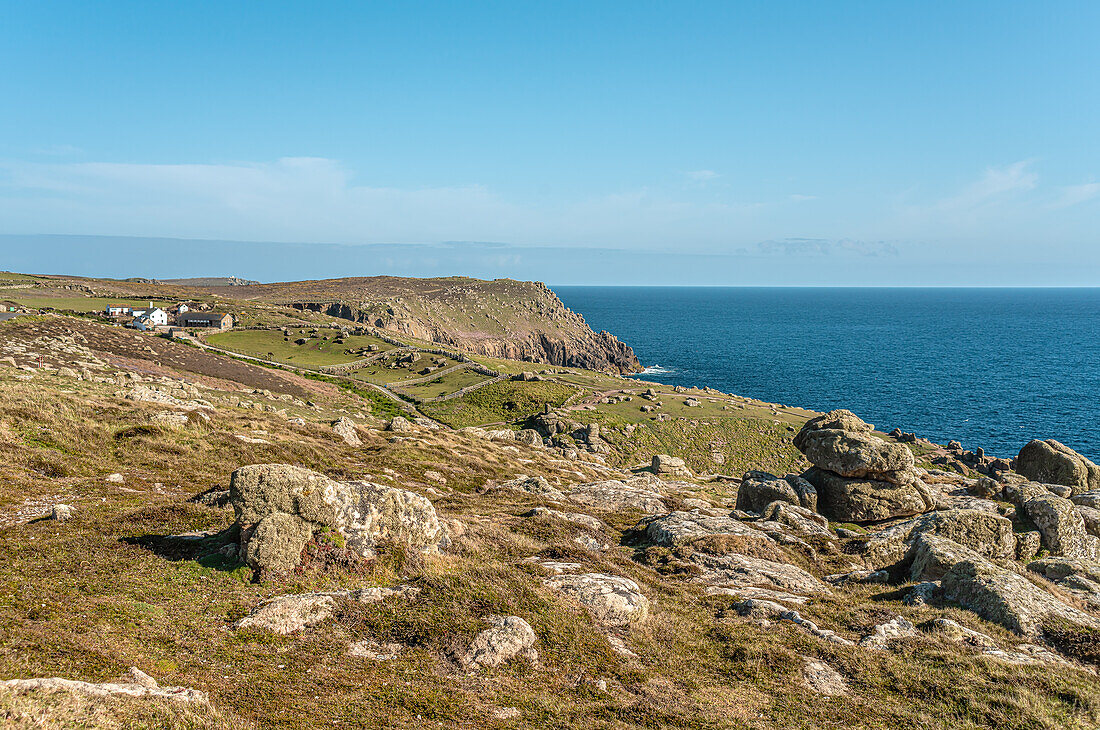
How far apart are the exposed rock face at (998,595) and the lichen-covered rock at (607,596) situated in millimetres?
11619

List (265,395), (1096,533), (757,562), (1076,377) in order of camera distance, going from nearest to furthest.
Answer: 1. (757,562)
2. (1096,533)
3. (265,395)
4. (1076,377)

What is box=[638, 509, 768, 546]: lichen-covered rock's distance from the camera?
25359mm

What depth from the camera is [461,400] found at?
93625 millimetres

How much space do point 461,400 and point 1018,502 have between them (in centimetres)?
7288

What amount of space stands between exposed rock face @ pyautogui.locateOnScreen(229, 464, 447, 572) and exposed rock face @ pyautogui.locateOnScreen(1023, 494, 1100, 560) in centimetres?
3293

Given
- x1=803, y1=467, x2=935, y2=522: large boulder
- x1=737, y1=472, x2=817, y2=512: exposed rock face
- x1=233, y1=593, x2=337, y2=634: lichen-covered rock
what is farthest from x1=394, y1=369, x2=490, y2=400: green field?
x1=233, y1=593, x2=337, y2=634: lichen-covered rock

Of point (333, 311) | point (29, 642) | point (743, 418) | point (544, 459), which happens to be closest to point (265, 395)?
point (544, 459)

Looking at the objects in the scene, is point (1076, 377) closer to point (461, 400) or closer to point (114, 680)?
point (461, 400)

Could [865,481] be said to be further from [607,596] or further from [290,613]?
[290,613]

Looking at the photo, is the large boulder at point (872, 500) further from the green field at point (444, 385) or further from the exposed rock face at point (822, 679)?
the green field at point (444, 385)

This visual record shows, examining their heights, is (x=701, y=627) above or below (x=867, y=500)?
above

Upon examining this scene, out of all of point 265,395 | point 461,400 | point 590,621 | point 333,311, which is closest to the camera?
point 590,621

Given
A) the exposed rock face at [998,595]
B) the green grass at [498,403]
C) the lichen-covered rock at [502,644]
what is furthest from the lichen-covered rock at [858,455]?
the green grass at [498,403]

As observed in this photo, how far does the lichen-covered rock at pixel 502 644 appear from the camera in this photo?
13.8 m
